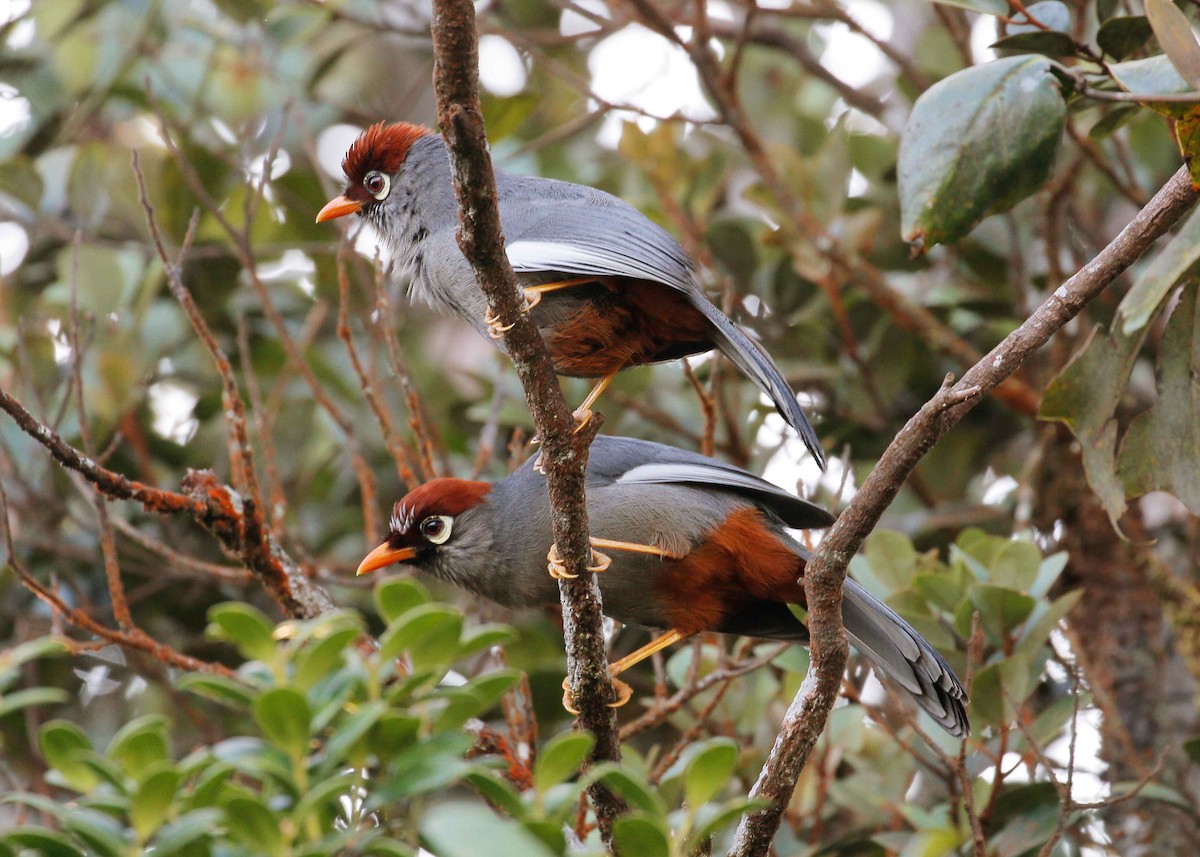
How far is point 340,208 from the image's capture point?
4.30 meters

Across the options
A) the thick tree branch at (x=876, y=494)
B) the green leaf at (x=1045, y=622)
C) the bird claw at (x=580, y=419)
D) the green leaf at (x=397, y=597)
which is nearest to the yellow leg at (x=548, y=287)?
the bird claw at (x=580, y=419)

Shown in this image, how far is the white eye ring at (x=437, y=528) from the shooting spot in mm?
3912

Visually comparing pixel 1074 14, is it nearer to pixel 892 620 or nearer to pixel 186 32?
pixel 892 620

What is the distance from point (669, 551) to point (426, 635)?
1958mm

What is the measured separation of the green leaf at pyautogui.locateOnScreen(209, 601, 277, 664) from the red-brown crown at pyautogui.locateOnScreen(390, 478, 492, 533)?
213 centimetres

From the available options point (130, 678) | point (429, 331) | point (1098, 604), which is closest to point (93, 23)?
point (429, 331)

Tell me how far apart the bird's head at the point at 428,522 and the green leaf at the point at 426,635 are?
210 centimetres

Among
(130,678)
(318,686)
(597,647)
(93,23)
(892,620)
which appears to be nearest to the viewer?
(318,686)

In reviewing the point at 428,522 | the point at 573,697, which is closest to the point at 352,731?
the point at 573,697

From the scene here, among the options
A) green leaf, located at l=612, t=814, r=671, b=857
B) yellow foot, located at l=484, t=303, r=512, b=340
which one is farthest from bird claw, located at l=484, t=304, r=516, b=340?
green leaf, located at l=612, t=814, r=671, b=857

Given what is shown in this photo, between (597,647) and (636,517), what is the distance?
2.58ft

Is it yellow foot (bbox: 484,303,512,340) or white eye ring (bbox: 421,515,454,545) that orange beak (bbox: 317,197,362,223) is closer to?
white eye ring (bbox: 421,515,454,545)

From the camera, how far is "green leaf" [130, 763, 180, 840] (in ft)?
5.05

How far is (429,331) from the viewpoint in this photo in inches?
275
